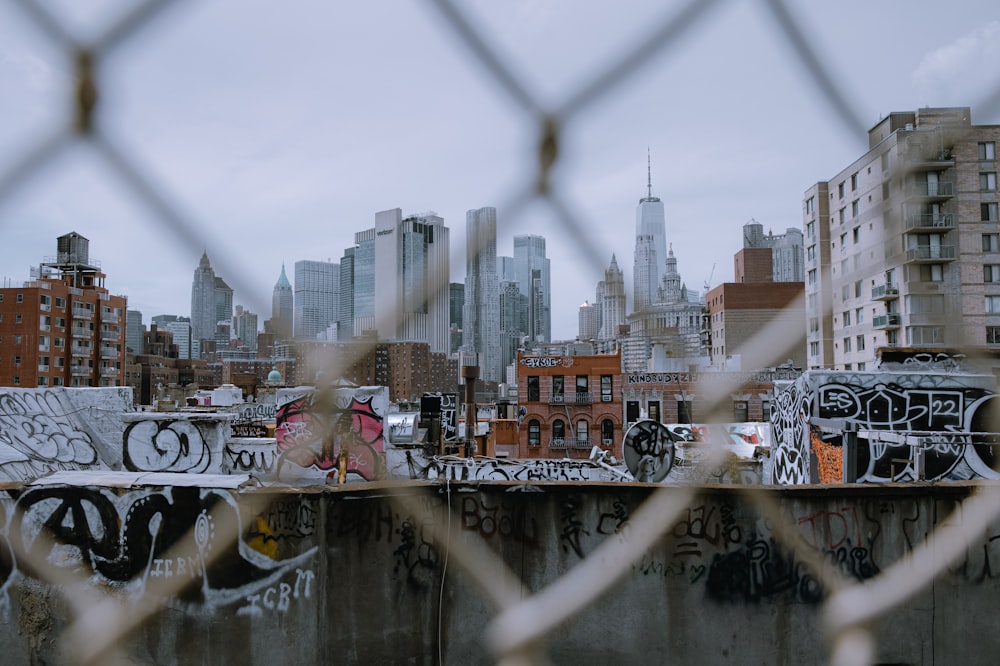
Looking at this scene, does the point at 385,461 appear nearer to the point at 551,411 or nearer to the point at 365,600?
the point at 365,600

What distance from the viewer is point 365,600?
557cm

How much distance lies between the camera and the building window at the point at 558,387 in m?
37.9

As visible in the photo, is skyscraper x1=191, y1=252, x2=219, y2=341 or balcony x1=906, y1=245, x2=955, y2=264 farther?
balcony x1=906, y1=245, x2=955, y2=264

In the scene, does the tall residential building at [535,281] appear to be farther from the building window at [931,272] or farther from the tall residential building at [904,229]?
the building window at [931,272]

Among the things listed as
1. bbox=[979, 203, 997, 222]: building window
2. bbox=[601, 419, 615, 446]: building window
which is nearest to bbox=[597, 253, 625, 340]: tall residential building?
bbox=[979, 203, 997, 222]: building window

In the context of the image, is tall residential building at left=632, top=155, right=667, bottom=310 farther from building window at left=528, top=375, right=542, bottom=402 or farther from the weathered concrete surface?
building window at left=528, top=375, right=542, bottom=402

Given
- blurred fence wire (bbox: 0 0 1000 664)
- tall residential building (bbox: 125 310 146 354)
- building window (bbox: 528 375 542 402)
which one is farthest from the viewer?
building window (bbox: 528 375 542 402)

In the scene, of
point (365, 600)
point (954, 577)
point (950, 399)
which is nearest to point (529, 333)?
point (365, 600)

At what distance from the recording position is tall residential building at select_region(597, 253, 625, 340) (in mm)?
956

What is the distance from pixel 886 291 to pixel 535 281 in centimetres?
60

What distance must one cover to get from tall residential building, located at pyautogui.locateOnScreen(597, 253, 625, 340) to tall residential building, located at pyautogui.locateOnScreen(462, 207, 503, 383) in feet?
0.52

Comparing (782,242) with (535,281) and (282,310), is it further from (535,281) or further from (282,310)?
(282,310)

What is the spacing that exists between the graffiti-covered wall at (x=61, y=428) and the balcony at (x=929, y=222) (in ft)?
27.8

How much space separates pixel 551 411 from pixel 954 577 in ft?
109
